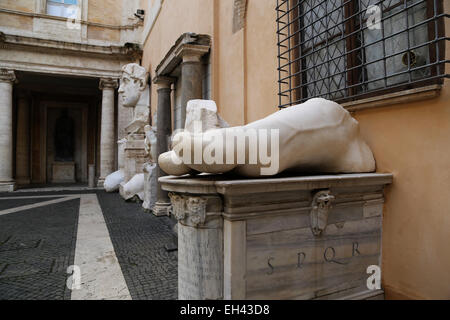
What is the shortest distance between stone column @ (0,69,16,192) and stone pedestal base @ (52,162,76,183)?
4.19 m

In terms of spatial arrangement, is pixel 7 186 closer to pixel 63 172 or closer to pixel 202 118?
pixel 63 172

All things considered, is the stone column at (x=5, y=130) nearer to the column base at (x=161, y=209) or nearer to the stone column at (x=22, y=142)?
the stone column at (x=22, y=142)

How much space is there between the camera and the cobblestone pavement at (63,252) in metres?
2.26

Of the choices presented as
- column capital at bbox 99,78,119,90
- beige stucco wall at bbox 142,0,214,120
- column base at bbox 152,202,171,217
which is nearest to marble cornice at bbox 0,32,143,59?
beige stucco wall at bbox 142,0,214,120

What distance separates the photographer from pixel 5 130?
9.29 metres

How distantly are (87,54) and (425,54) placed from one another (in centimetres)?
1098

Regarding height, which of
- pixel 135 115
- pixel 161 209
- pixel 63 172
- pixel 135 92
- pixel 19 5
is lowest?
pixel 161 209

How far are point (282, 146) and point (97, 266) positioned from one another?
215cm

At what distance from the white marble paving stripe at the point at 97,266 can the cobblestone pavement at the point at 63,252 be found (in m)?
0.06

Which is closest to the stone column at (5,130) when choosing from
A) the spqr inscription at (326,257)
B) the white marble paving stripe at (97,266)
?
→ the white marble paving stripe at (97,266)

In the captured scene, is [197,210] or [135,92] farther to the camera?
[135,92]

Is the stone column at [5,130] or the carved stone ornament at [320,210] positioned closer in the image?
the carved stone ornament at [320,210]

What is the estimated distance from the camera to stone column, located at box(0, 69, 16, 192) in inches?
365

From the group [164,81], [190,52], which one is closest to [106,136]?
[164,81]
